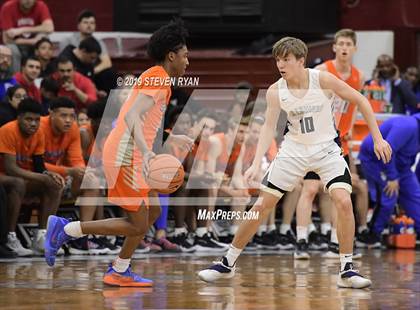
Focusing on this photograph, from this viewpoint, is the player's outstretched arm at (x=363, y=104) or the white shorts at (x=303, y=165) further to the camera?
the white shorts at (x=303, y=165)

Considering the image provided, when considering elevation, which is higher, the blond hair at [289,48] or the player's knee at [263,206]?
the blond hair at [289,48]

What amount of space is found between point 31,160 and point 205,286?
3391mm

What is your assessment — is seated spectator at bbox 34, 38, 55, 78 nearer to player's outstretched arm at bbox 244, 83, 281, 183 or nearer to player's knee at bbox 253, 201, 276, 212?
player's outstretched arm at bbox 244, 83, 281, 183

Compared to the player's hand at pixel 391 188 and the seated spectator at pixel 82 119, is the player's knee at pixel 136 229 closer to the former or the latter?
the seated spectator at pixel 82 119

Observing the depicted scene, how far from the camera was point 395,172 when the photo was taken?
1327cm

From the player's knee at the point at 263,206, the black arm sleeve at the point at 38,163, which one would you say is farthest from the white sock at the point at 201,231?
the player's knee at the point at 263,206

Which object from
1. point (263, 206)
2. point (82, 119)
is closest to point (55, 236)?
point (263, 206)

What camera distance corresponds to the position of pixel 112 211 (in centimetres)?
1286

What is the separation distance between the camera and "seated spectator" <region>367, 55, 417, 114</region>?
1588 cm

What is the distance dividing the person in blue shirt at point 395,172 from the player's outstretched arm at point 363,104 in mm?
3930

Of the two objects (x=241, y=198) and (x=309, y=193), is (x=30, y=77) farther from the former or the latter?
(x=309, y=193)

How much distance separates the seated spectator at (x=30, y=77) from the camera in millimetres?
13172

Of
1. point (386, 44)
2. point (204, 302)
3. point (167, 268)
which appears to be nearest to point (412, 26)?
point (386, 44)

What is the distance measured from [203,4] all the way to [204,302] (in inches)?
402
